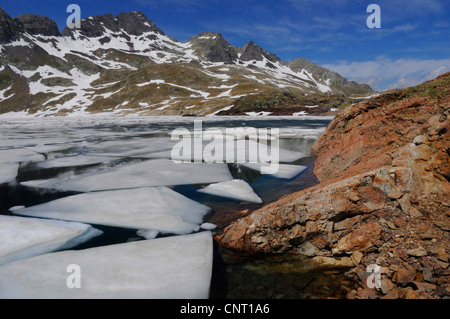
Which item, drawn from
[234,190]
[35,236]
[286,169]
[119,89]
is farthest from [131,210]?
[119,89]

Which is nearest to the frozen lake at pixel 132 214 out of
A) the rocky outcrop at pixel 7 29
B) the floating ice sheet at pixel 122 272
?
the floating ice sheet at pixel 122 272

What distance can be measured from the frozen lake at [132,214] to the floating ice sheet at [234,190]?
1.4 inches

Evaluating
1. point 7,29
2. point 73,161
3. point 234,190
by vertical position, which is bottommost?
point 234,190

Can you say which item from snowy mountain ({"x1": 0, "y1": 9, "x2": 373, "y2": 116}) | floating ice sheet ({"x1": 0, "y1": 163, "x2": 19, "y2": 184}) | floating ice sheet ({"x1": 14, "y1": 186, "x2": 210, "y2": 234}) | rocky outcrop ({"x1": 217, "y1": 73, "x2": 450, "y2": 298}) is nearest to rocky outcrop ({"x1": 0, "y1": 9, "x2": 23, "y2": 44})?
snowy mountain ({"x1": 0, "y1": 9, "x2": 373, "y2": 116})

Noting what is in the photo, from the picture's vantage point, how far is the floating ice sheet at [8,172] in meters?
10.3

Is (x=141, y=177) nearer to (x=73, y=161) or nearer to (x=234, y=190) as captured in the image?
(x=234, y=190)

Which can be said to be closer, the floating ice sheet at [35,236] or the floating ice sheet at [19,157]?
the floating ice sheet at [35,236]

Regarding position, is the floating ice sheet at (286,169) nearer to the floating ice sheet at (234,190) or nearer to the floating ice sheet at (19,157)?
the floating ice sheet at (234,190)

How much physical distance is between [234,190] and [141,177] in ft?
13.5

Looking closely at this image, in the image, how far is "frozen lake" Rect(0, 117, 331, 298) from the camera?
4.27m

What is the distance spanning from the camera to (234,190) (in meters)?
9.05

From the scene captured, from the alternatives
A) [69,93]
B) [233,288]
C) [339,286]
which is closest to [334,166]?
[339,286]
